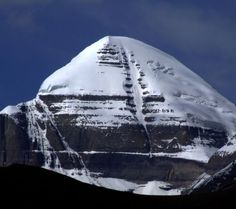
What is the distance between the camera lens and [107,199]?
67.7 meters

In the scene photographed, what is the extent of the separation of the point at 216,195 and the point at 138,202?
4.73 metres

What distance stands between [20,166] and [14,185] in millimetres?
4238

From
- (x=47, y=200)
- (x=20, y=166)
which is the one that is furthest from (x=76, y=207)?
(x=20, y=166)

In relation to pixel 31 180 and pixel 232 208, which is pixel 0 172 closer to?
pixel 31 180

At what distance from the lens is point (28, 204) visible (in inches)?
2534

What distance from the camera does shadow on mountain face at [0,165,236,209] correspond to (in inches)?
2571

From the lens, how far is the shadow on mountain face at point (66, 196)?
2571 inches

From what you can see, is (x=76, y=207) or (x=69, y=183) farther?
(x=69, y=183)

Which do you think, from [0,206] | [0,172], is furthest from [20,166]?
[0,206]

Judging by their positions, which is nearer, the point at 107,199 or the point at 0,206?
the point at 0,206

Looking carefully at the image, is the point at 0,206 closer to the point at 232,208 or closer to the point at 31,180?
the point at 31,180

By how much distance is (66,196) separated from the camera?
66.8 metres

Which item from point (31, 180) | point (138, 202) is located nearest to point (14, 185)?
point (31, 180)

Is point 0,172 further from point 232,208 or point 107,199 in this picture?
point 232,208
